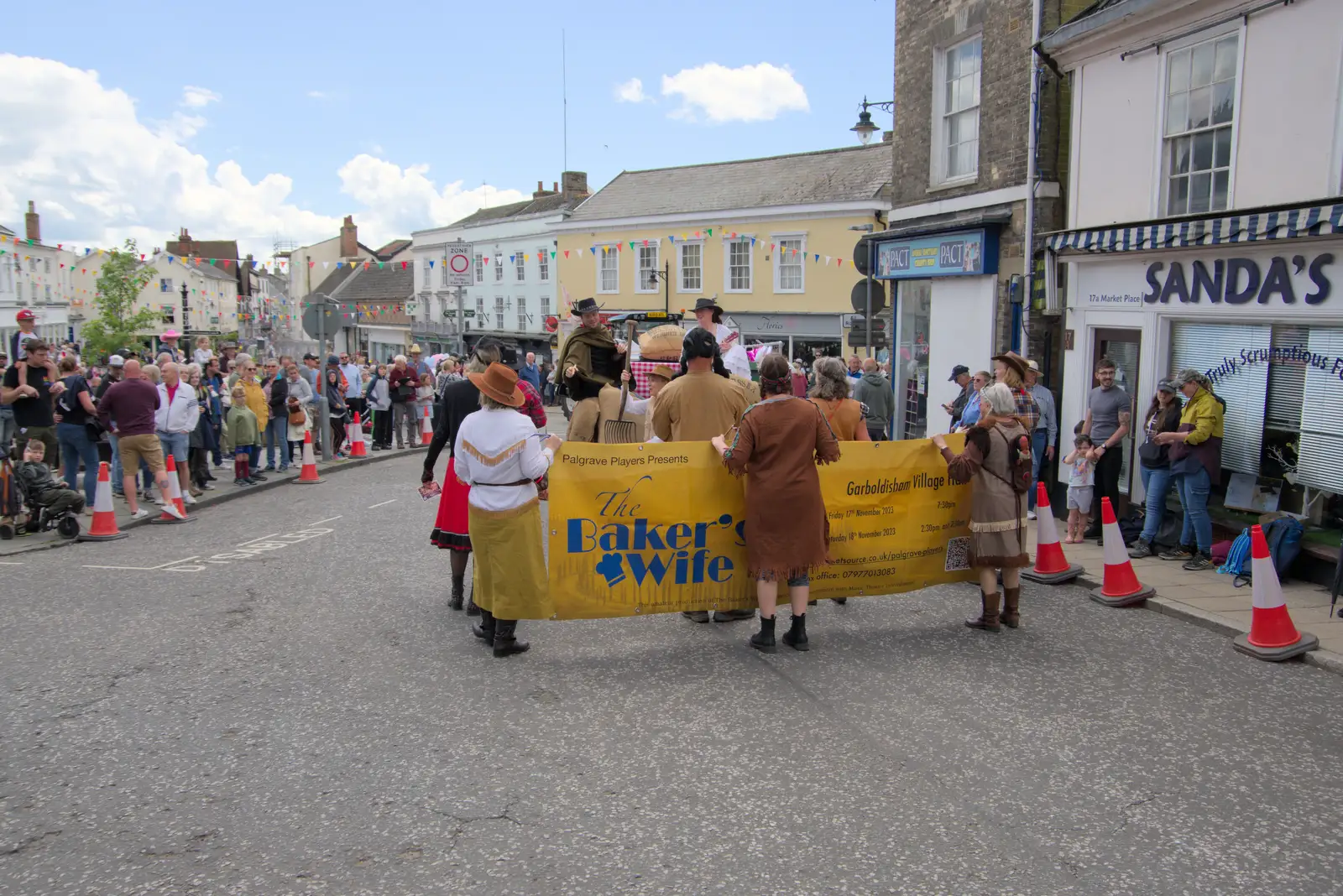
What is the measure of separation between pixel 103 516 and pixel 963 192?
1129 centimetres

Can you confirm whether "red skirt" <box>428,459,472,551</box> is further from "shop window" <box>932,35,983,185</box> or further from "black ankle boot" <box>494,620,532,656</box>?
"shop window" <box>932,35,983,185</box>

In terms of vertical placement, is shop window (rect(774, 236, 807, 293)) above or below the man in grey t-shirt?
above

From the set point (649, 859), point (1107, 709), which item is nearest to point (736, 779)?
point (649, 859)

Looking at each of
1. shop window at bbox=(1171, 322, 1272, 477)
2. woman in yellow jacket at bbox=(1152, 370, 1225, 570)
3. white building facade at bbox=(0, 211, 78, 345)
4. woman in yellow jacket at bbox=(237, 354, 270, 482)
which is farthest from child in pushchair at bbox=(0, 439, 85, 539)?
white building facade at bbox=(0, 211, 78, 345)

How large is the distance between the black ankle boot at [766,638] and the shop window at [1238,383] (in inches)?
211

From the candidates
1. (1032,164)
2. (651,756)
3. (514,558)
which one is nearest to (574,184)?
(1032,164)

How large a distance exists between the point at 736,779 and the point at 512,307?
4579 cm

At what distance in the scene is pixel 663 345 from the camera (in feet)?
30.3

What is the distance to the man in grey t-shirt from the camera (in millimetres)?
10008

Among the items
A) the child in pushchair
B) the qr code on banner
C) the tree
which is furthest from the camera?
the tree

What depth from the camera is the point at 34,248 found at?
54.2m

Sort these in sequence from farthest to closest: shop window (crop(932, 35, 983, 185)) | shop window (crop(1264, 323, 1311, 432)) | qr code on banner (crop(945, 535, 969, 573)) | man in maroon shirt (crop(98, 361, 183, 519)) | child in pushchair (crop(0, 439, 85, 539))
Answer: shop window (crop(932, 35, 983, 185)) → man in maroon shirt (crop(98, 361, 183, 519)) → child in pushchair (crop(0, 439, 85, 539)) → shop window (crop(1264, 323, 1311, 432)) → qr code on banner (crop(945, 535, 969, 573))

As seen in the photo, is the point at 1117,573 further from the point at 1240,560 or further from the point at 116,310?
the point at 116,310

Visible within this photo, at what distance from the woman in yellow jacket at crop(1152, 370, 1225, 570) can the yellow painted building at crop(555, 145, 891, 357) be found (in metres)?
22.3
